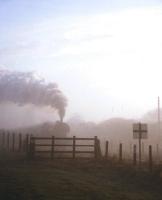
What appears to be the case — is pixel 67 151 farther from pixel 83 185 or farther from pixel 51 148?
pixel 83 185

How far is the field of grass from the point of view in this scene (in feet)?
45.1

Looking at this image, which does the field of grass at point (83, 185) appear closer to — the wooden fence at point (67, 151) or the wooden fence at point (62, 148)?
the wooden fence at point (67, 151)

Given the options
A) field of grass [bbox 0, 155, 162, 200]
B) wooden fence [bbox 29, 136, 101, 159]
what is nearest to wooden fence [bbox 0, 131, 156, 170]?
wooden fence [bbox 29, 136, 101, 159]

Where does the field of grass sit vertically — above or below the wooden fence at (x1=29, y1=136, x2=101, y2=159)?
below

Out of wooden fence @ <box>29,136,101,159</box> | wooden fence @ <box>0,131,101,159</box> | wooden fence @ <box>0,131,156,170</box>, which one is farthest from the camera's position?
wooden fence @ <box>0,131,101,159</box>

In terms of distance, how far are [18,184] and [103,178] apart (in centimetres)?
518

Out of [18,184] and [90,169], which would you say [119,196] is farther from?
[90,169]

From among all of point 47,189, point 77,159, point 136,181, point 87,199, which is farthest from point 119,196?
point 77,159

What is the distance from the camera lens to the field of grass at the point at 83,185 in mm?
13750

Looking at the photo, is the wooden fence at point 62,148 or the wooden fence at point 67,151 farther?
the wooden fence at point 62,148

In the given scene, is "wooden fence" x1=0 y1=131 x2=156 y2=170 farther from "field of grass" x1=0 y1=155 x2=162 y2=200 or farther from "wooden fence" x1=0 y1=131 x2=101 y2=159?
"field of grass" x1=0 y1=155 x2=162 y2=200

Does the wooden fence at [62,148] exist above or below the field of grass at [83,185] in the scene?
above

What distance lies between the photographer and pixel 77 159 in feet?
94.5

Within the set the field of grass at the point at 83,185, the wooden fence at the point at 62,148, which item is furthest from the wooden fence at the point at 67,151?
the field of grass at the point at 83,185
